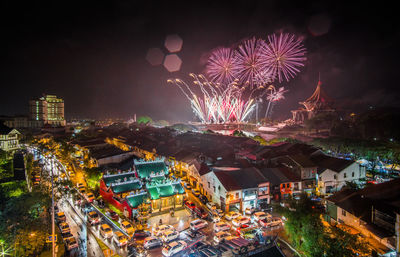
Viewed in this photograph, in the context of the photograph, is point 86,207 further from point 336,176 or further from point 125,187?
point 336,176

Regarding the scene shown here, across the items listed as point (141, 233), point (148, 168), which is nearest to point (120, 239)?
point (141, 233)

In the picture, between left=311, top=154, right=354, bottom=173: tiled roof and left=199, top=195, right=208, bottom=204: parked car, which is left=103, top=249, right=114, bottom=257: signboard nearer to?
left=199, top=195, right=208, bottom=204: parked car

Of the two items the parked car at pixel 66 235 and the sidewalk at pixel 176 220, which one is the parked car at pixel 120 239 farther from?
the parked car at pixel 66 235

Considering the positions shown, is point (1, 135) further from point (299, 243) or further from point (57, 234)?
point (299, 243)

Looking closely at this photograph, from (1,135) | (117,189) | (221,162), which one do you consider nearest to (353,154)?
(221,162)

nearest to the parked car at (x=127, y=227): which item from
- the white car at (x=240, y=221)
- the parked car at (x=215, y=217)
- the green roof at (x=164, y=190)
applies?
the green roof at (x=164, y=190)

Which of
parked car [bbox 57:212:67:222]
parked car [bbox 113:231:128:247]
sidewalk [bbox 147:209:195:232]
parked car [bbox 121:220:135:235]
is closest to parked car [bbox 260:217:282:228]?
sidewalk [bbox 147:209:195:232]
